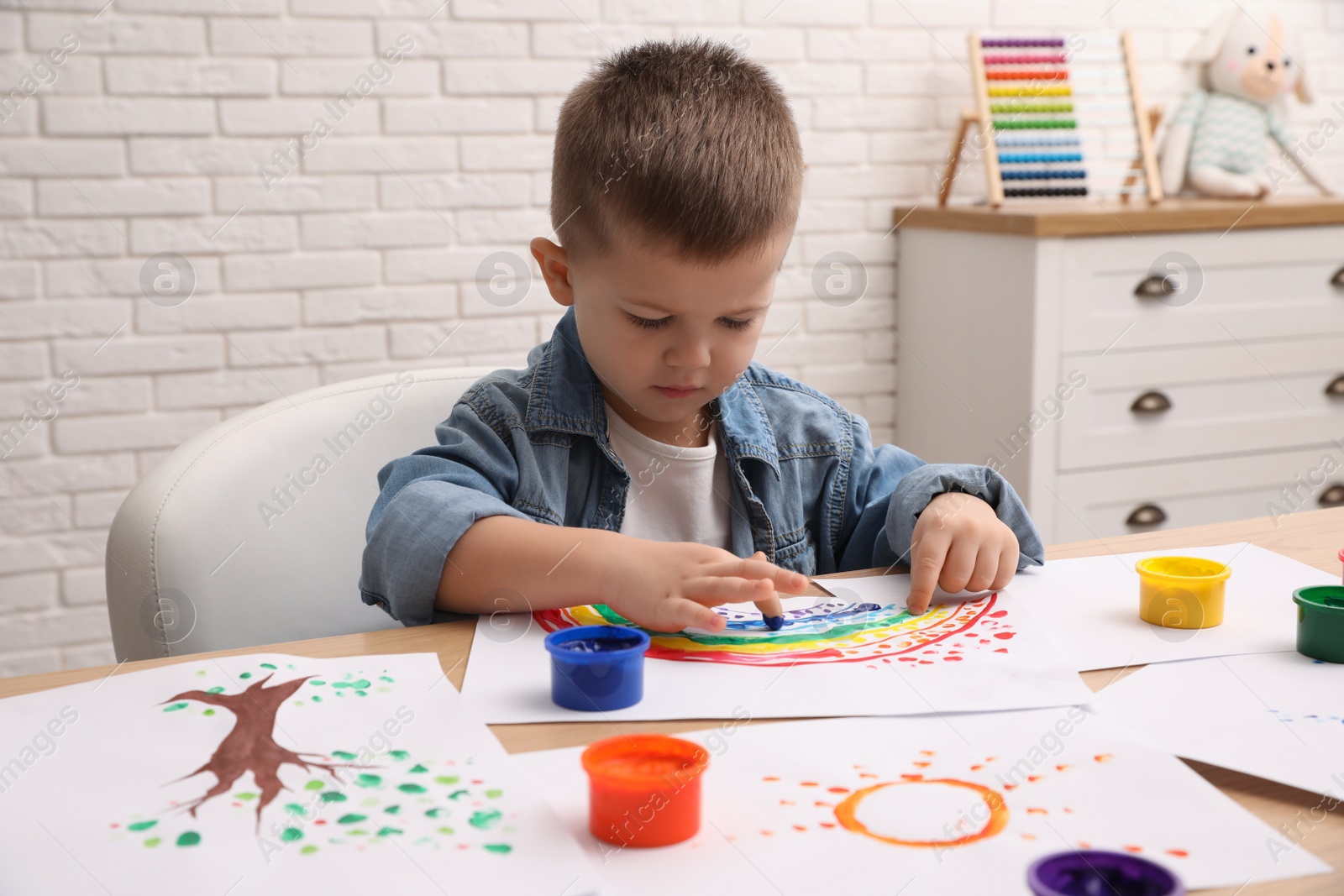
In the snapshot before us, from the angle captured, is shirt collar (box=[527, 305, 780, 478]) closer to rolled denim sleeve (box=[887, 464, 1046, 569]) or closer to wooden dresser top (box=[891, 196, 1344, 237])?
rolled denim sleeve (box=[887, 464, 1046, 569])

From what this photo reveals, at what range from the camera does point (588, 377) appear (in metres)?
1.02

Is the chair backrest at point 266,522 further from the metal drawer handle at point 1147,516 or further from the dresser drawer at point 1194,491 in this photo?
the metal drawer handle at point 1147,516

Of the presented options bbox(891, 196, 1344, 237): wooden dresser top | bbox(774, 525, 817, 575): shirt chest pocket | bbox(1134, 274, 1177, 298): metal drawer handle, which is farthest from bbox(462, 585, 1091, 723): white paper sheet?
bbox(1134, 274, 1177, 298): metal drawer handle

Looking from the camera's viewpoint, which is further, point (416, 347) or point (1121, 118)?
point (1121, 118)

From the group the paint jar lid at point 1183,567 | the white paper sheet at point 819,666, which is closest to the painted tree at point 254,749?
the white paper sheet at point 819,666

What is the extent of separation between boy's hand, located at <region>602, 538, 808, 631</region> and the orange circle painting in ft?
0.60

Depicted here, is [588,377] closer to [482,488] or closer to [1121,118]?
[482,488]

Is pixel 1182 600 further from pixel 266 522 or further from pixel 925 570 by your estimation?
pixel 266 522

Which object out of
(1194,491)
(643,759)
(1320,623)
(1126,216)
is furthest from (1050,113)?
(643,759)

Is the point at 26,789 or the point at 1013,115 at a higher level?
the point at 1013,115

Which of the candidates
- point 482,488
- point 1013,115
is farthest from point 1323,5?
point 482,488

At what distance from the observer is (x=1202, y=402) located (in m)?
2.38

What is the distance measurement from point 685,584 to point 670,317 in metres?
0.24

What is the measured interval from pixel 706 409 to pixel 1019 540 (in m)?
0.32
